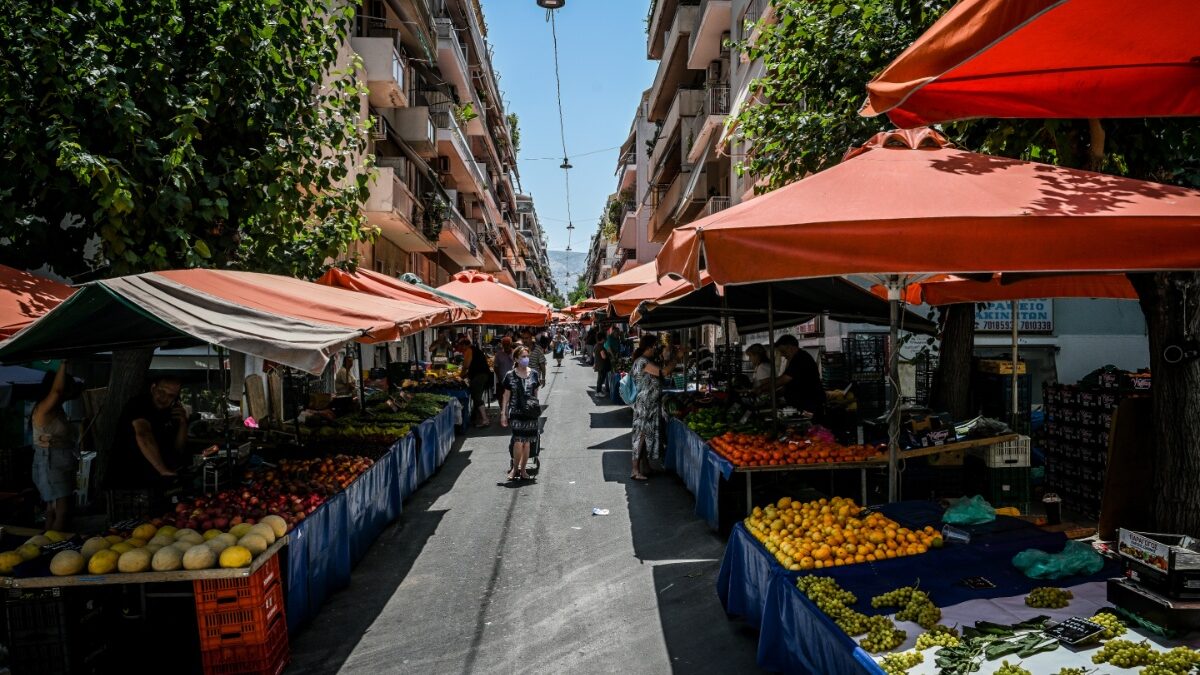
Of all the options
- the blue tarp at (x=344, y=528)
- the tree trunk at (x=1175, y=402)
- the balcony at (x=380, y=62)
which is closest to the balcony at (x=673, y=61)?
the balcony at (x=380, y=62)

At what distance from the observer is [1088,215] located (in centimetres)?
363

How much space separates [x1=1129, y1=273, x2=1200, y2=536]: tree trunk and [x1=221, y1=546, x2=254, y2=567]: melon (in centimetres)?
589

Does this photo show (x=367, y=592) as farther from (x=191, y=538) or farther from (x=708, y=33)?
(x=708, y=33)

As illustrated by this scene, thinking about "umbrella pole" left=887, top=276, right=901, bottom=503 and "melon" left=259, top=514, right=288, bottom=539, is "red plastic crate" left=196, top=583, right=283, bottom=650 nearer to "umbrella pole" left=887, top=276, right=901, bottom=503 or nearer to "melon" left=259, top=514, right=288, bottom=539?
"melon" left=259, top=514, right=288, bottom=539

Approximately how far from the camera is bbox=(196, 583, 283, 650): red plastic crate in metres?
4.65

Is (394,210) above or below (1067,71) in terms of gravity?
above

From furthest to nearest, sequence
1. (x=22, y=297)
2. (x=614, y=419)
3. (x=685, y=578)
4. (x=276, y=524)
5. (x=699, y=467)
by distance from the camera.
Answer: (x=614, y=419) < (x=699, y=467) < (x=22, y=297) < (x=685, y=578) < (x=276, y=524)

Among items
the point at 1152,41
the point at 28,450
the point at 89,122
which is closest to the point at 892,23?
the point at 1152,41

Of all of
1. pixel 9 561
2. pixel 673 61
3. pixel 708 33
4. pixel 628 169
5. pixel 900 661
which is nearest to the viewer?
pixel 900 661

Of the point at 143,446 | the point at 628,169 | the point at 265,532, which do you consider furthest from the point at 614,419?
the point at 628,169

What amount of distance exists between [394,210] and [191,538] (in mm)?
16250

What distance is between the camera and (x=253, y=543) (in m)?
4.87

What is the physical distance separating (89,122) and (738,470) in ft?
24.2

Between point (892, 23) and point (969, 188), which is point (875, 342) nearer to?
Result: point (892, 23)
